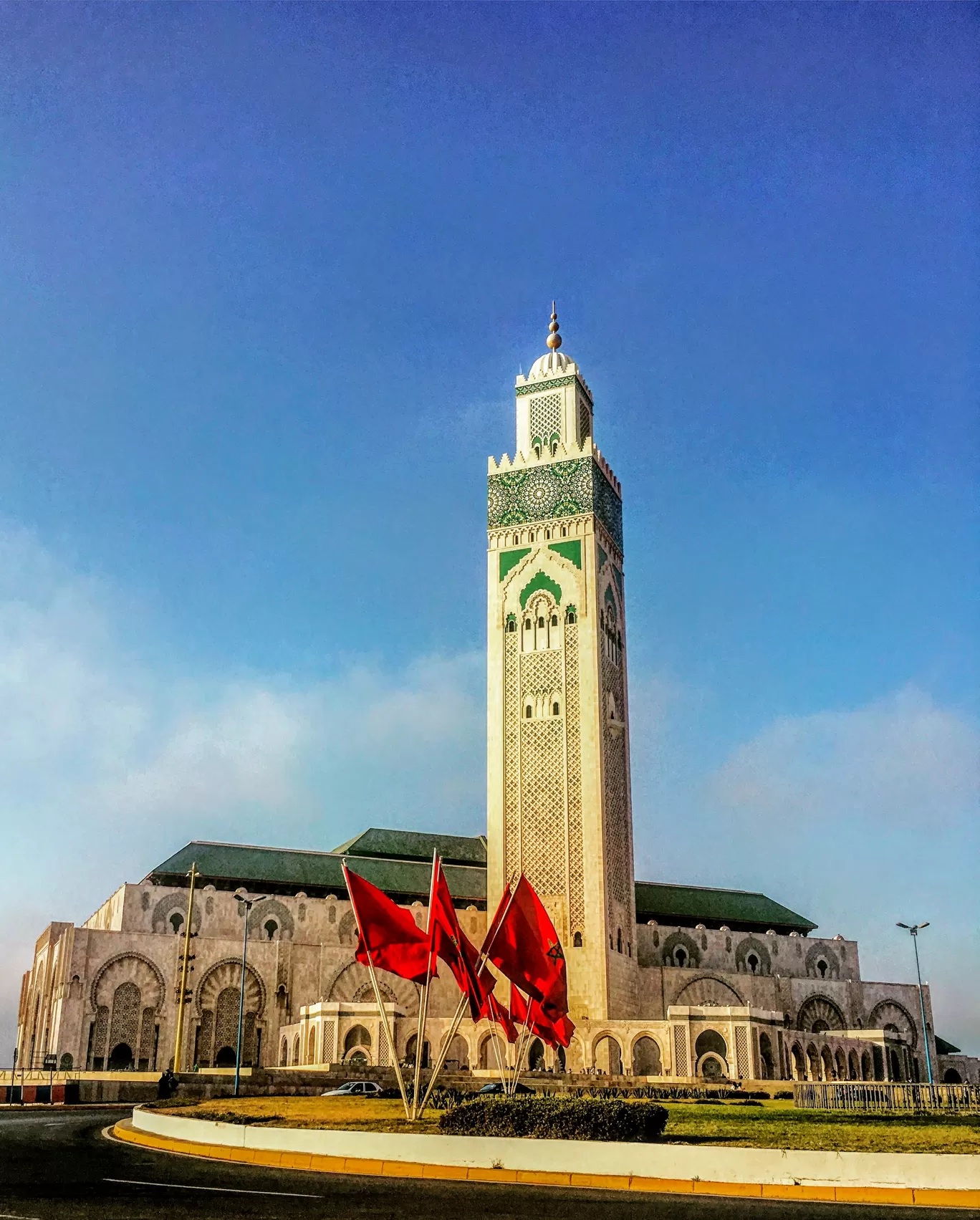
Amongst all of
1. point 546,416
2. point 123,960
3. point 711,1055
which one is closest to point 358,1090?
point 711,1055

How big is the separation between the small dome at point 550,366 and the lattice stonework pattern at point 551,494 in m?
5.10

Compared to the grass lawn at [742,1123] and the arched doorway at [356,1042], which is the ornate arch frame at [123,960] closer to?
the arched doorway at [356,1042]

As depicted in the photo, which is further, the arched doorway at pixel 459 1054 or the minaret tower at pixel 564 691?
the minaret tower at pixel 564 691

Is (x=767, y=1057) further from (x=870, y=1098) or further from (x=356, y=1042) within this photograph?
(x=870, y=1098)

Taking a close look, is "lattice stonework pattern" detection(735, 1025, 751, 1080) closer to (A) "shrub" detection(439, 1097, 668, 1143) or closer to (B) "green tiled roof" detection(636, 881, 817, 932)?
(B) "green tiled roof" detection(636, 881, 817, 932)

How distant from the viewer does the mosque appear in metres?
47.2

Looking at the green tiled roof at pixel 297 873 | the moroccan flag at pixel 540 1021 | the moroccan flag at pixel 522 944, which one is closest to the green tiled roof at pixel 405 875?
the green tiled roof at pixel 297 873

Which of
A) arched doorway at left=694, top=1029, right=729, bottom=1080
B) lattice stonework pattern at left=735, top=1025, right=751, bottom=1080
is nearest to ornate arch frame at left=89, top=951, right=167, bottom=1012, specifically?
arched doorway at left=694, top=1029, right=729, bottom=1080

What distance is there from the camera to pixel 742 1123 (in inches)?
859

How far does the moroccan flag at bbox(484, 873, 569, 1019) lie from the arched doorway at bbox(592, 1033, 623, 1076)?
890 inches

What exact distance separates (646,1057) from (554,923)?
6.21 metres

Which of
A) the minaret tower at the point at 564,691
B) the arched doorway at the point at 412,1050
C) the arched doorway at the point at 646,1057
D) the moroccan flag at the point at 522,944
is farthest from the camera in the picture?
the minaret tower at the point at 564,691

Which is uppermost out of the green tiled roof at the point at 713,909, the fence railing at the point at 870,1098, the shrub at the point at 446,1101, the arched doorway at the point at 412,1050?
the green tiled roof at the point at 713,909

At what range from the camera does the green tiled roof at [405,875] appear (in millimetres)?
54781
